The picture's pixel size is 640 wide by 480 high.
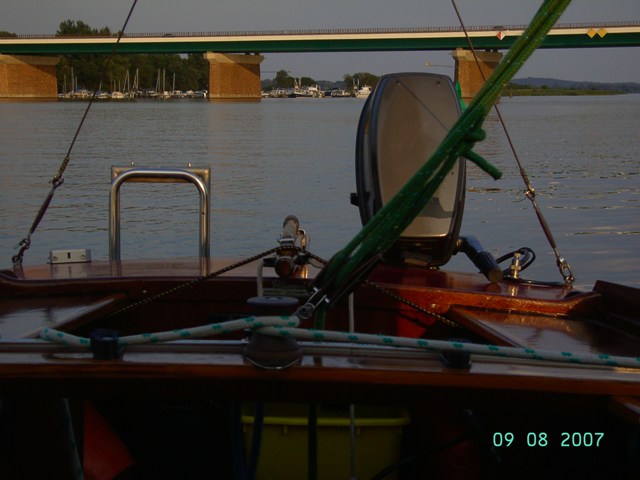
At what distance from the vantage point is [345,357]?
1580 mm

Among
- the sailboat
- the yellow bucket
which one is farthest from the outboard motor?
the yellow bucket

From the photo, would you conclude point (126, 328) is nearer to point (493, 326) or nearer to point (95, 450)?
point (95, 450)

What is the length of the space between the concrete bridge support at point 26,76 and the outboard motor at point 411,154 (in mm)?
70784

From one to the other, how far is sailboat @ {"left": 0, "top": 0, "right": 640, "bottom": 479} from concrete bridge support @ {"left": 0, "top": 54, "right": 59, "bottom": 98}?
7143 cm

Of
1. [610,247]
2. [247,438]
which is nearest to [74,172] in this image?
[610,247]

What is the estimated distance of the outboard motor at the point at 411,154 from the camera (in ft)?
10.2

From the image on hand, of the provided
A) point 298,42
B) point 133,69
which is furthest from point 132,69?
point 298,42

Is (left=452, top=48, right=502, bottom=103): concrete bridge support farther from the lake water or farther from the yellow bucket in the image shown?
the yellow bucket

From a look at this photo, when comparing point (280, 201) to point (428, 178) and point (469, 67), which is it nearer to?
point (428, 178)

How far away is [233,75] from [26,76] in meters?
17.0

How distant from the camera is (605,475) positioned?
1.89 metres

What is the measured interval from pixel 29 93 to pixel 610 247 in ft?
230
